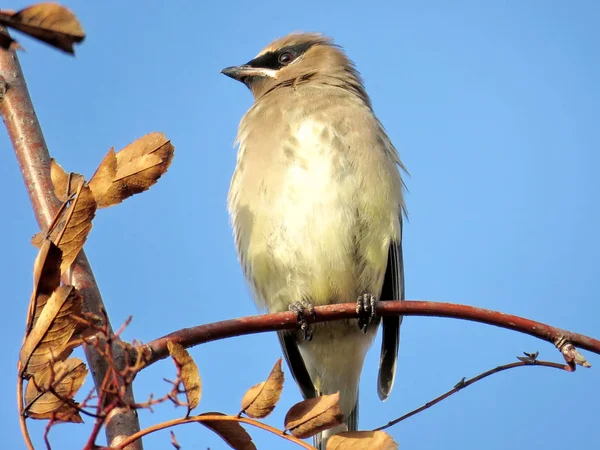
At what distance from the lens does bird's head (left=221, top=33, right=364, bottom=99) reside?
19.1 feet

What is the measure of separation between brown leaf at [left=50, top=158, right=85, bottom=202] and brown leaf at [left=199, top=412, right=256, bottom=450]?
685mm

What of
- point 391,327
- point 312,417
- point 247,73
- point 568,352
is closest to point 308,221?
point 391,327

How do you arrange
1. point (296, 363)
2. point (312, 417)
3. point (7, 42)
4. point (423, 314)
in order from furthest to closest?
point (296, 363) < point (423, 314) < point (312, 417) < point (7, 42)

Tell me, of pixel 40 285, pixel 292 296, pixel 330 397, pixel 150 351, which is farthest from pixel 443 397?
pixel 292 296

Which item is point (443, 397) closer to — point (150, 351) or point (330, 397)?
point (330, 397)

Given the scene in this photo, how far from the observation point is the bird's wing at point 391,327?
5125 mm

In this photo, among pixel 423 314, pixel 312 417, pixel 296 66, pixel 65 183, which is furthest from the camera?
pixel 296 66

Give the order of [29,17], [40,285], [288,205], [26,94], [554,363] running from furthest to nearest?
[288,205], [26,94], [554,363], [40,285], [29,17]

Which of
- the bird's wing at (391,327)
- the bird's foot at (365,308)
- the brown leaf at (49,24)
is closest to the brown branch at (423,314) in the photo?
the bird's foot at (365,308)

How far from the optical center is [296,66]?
6.05m

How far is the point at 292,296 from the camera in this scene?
4.95 m

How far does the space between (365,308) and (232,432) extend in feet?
6.84

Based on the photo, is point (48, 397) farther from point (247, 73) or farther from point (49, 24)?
point (247, 73)

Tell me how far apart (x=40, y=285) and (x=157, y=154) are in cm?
53
